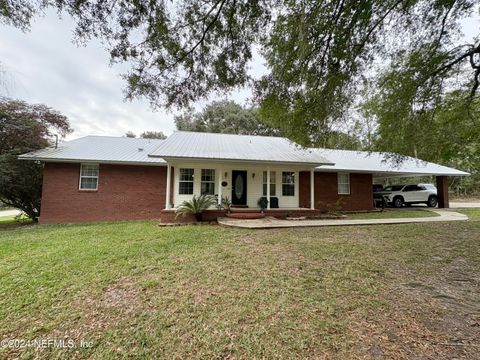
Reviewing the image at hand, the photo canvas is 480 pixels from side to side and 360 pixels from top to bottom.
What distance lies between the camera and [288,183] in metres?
12.4

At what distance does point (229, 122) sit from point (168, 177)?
1974 cm

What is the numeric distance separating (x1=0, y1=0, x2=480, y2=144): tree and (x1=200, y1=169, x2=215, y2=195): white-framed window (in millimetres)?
5875

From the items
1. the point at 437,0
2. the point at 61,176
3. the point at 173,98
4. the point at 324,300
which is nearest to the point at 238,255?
the point at 324,300

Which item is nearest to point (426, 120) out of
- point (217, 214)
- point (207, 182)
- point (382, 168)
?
point (382, 168)

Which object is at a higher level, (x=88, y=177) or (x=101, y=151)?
(x=101, y=151)

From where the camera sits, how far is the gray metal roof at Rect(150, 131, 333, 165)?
392 inches

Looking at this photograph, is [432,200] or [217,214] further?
[432,200]

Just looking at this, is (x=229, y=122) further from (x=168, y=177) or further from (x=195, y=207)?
(x=195, y=207)

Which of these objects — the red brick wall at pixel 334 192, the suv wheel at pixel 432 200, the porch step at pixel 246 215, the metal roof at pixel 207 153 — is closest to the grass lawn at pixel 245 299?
the porch step at pixel 246 215

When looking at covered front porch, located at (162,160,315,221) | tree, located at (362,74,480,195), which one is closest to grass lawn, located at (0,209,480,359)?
tree, located at (362,74,480,195)

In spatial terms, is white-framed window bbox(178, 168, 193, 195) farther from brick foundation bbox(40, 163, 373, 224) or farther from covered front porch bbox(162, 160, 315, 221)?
brick foundation bbox(40, 163, 373, 224)

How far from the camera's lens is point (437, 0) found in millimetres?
5145

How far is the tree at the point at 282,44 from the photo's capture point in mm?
4352

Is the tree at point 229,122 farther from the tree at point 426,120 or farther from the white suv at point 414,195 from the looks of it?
the tree at point 426,120
